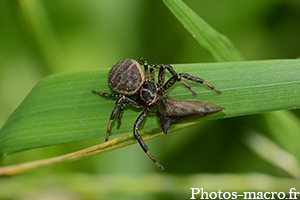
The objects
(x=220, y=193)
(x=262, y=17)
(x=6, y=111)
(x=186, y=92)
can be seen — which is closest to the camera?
(x=186, y=92)

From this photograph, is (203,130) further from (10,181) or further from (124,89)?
(10,181)

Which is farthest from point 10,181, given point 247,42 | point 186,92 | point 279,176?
point 247,42

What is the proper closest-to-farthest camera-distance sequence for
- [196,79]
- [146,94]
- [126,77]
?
1. [196,79]
2. [126,77]
3. [146,94]

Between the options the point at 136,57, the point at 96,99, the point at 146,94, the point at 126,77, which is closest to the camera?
the point at 96,99

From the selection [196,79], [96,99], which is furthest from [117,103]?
[196,79]

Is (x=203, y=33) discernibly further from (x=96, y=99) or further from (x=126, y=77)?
(x=96, y=99)

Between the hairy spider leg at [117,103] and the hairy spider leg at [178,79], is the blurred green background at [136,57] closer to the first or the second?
the hairy spider leg at [178,79]

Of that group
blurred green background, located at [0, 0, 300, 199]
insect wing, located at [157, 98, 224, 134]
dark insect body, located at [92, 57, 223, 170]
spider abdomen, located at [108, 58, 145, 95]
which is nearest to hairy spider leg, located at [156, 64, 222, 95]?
dark insect body, located at [92, 57, 223, 170]

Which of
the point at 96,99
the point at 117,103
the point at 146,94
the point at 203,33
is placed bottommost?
the point at 146,94
